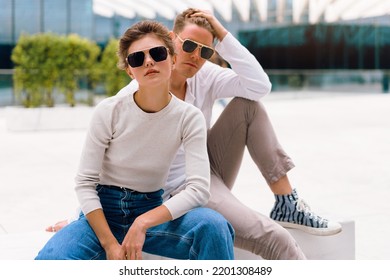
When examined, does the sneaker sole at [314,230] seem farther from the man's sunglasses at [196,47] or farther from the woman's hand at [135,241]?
the woman's hand at [135,241]

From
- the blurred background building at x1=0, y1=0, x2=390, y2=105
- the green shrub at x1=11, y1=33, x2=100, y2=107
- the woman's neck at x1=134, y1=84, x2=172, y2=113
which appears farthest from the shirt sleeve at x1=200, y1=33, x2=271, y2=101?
the blurred background building at x1=0, y1=0, x2=390, y2=105

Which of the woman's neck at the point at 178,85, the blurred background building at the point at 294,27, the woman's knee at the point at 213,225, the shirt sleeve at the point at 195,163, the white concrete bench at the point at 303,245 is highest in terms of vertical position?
Result: the blurred background building at the point at 294,27

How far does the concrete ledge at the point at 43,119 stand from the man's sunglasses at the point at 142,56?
10.7m

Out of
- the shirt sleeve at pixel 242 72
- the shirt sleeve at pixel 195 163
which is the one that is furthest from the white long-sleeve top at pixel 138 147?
the shirt sleeve at pixel 242 72

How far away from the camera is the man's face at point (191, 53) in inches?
122

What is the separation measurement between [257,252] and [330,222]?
2.31 ft

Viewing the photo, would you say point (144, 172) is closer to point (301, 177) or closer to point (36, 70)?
point (301, 177)

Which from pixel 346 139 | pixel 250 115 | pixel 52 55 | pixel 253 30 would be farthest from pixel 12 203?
pixel 253 30

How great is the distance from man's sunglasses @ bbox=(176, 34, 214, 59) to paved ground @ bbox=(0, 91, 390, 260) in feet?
3.91

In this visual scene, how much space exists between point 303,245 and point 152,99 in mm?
1313
